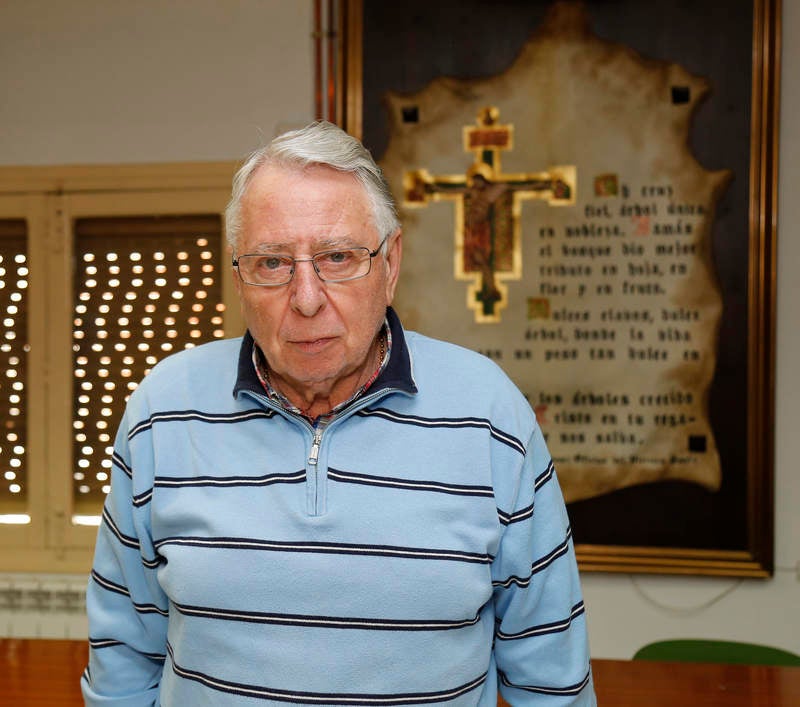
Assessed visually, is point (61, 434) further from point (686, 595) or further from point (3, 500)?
point (686, 595)

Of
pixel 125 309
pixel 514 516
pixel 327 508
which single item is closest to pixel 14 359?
pixel 125 309

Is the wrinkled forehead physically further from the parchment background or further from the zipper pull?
the parchment background

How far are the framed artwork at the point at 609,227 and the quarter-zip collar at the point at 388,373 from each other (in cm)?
158

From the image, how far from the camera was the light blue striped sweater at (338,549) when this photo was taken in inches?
39.8

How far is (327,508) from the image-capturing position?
103cm

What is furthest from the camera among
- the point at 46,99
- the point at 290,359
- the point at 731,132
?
the point at 46,99

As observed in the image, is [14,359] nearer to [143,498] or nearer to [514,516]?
[143,498]

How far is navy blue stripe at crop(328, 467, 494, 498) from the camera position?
105 cm

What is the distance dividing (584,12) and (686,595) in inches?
77.8

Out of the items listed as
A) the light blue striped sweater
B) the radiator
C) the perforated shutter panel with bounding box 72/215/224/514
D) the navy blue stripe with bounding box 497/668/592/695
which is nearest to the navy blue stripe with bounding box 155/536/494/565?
the light blue striped sweater

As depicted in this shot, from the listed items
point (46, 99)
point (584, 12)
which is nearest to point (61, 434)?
point (46, 99)

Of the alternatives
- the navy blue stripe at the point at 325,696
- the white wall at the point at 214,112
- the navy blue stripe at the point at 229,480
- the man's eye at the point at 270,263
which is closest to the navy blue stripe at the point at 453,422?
the navy blue stripe at the point at 229,480

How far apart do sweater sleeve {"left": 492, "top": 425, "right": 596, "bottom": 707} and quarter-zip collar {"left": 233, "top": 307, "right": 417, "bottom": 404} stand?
→ 0.65 feet

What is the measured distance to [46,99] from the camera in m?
2.95
